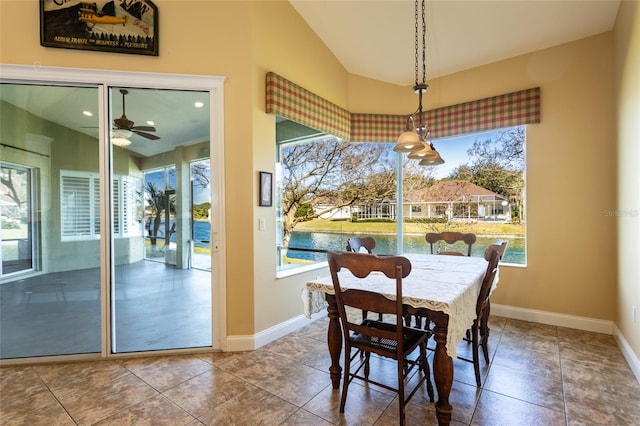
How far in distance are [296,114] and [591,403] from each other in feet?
10.6

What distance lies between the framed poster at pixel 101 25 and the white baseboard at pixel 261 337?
260 cm

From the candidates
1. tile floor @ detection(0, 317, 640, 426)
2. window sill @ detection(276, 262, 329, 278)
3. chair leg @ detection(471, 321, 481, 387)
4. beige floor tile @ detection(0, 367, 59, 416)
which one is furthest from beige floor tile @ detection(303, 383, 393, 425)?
beige floor tile @ detection(0, 367, 59, 416)

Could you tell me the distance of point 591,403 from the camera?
1918 mm

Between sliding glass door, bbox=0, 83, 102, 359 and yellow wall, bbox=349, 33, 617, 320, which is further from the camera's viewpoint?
yellow wall, bbox=349, 33, 617, 320

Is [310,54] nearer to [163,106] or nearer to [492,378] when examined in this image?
[163,106]

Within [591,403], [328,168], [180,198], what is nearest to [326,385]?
[591,403]

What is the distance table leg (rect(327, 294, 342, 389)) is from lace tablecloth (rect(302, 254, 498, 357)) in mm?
133

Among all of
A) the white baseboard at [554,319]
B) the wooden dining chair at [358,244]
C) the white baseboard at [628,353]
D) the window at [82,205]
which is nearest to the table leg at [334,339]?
the wooden dining chair at [358,244]

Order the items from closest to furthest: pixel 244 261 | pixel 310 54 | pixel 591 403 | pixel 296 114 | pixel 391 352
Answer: pixel 391 352 → pixel 591 403 → pixel 244 261 → pixel 296 114 → pixel 310 54

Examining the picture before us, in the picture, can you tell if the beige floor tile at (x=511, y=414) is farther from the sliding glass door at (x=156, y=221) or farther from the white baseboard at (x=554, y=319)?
the sliding glass door at (x=156, y=221)

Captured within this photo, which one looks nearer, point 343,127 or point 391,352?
point 391,352

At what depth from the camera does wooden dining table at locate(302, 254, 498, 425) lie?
1685 mm

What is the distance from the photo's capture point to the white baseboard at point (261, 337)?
8.86 feet

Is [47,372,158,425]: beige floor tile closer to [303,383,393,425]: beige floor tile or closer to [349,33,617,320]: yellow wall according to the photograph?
[303,383,393,425]: beige floor tile
